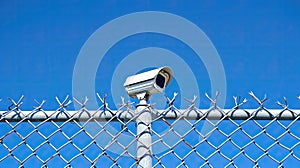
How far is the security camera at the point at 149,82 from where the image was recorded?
1.93 meters

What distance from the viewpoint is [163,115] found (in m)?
1.99

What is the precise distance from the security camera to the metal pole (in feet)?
0.13

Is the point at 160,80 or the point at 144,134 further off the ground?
the point at 160,80

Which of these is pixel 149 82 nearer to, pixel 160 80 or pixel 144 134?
pixel 160 80

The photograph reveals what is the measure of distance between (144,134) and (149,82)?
0.20 metres

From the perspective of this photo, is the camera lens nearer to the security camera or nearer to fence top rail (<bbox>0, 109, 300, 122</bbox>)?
the security camera

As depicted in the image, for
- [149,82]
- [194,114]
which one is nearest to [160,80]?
[149,82]

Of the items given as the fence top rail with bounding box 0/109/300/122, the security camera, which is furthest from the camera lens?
the fence top rail with bounding box 0/109/300/122

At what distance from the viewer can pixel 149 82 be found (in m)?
1.94

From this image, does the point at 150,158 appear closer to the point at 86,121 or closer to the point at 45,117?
the point at 86,121

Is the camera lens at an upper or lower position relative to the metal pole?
upper

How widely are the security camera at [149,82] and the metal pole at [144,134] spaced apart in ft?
0.13

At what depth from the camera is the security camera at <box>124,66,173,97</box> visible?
193 centimetres

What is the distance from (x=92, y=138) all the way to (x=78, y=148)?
67mm
